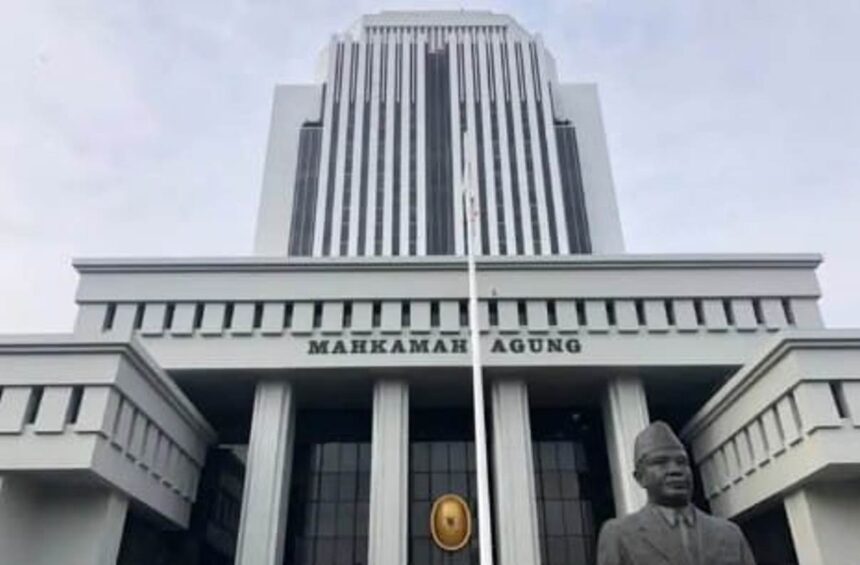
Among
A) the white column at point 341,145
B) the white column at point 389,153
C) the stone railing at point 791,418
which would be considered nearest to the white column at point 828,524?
the stone railing at point 791,418

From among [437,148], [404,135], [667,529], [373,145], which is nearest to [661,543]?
[667,529]

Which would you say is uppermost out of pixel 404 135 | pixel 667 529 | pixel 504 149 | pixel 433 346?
pixel 404 135

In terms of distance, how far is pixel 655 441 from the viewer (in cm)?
621

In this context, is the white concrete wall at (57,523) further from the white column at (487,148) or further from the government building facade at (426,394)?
the white column at (487,148)

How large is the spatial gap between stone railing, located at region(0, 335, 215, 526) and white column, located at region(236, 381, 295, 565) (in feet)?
9.52

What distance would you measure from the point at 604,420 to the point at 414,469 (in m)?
7.81

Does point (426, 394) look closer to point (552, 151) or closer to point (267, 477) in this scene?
point (267, 477)

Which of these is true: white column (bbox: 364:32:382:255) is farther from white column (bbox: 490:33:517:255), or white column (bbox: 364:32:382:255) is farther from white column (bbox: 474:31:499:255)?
white column (bbox: 490:33:517:255)

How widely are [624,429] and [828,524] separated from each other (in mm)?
7449

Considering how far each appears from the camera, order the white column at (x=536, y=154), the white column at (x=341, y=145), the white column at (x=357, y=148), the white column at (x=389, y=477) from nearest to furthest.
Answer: the white column at (x=389, y=477)
the white column at (x=357, y=148)
the white column at (x=341, y=145)
the white column at (x=536, y=154)

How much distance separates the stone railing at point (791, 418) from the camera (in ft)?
63.1

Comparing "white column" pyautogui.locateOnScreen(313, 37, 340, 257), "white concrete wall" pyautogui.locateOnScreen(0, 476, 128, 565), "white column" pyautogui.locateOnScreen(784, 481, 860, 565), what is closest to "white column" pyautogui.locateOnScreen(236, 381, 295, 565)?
"white concrete wall" pyautogui.locateOnScreen(0, 476, 128, 565)

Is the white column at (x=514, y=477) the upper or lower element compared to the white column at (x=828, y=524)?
upper

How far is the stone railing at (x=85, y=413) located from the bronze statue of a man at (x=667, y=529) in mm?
16527
